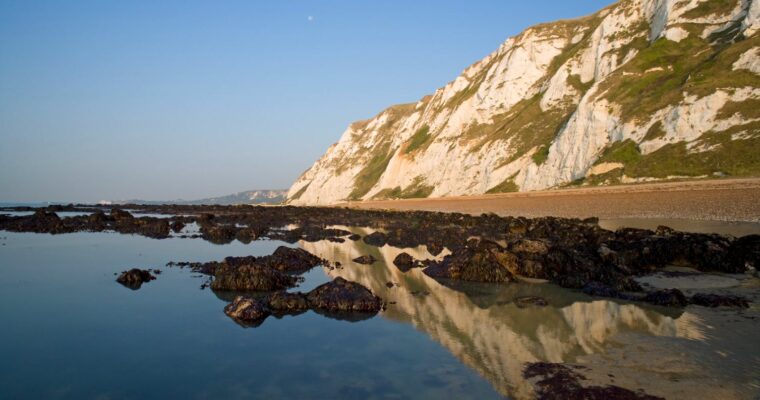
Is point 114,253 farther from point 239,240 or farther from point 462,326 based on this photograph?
point 462,326

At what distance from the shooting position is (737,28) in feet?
226

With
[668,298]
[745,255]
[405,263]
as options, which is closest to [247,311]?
[405,263]

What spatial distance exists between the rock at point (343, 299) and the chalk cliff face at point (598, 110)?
47.2 metres

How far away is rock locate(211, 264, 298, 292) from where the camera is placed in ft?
44.3

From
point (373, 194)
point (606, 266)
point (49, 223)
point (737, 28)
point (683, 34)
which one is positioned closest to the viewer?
point (606, 266)

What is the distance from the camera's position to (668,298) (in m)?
11.0

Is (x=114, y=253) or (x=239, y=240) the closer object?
(x=114, y=253)

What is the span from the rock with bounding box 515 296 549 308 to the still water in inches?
12.1

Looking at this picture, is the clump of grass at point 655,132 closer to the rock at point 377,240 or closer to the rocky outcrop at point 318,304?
the rock at point 377,240

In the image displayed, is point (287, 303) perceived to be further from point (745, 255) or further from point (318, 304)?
point (745, 255)

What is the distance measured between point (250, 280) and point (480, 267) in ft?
24.7

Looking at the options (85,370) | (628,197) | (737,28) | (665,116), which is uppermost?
(737,28)

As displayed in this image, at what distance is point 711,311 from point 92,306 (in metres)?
15.0

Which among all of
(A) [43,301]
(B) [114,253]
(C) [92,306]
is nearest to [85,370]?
(C) [92,306]
